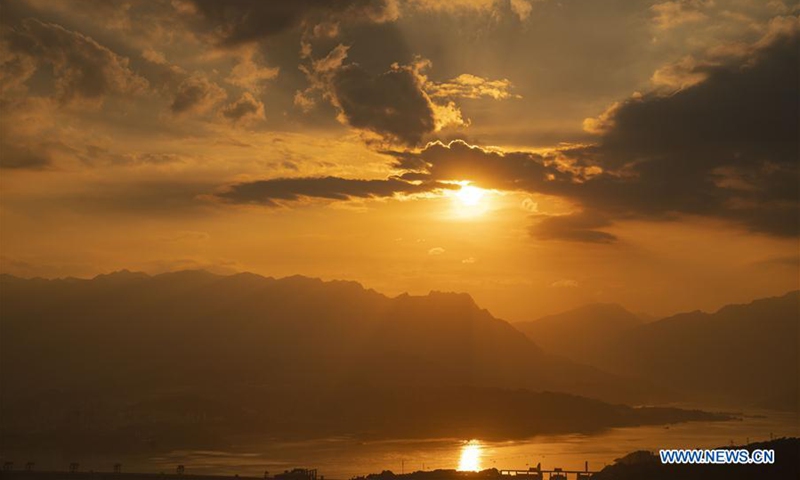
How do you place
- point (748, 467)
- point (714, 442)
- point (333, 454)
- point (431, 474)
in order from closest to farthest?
point (748, 467)
point (431, 474)
point (333, 454)
point (714, 442)

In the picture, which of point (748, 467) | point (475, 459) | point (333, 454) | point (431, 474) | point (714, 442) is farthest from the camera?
point (714, 442)

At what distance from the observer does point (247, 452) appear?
191 meters

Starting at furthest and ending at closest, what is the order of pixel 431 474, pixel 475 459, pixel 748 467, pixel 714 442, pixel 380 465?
1. pixel 714 442
2. pixel 475 459
3. pixel 380 465
4. pixel 431 474
5. pixel 748 467

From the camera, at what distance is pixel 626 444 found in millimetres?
199750

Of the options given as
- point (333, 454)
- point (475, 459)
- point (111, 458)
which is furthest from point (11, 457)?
point (475, 459)

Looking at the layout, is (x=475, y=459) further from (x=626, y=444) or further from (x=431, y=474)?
(x=431, y=474)

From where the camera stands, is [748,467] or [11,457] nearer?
[748,467]

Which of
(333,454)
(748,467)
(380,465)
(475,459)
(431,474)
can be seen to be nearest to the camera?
(748,467)

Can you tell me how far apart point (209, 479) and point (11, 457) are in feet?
365

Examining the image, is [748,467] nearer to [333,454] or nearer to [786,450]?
[786,450]

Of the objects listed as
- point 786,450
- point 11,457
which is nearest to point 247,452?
point 11,457

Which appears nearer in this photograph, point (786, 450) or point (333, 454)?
point (786, 450)

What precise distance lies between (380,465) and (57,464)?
70066mm

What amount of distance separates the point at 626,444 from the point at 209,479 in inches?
5063
